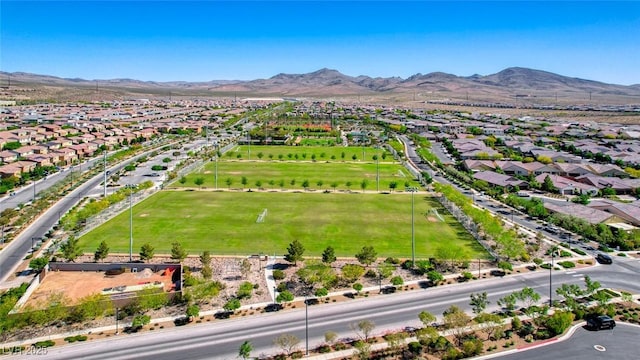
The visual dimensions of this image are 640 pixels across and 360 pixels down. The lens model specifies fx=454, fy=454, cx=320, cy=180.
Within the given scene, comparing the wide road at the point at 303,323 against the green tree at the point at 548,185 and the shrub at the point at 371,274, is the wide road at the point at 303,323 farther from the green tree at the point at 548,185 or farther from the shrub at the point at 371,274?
the green tree at the point at 548,185

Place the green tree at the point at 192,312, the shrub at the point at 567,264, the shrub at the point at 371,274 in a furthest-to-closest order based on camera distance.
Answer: the shrub at the point at 567,264
the shrub at the point at 371,274
the green tree at the point at 192,312

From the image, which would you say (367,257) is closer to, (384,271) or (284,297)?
(384,271)

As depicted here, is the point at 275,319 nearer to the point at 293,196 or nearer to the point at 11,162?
the point at 293,196

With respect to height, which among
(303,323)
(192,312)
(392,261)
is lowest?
(303,323)

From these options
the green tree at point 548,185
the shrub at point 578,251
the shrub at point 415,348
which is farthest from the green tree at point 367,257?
the green tree at point 548,185

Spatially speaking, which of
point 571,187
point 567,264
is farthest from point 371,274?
point 571,187

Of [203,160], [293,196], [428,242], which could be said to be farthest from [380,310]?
[203,160]

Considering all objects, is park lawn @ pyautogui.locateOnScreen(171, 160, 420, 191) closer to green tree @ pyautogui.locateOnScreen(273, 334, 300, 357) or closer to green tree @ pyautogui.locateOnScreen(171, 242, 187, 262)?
green tree @ pyautogui.locateOnScreen(171, 242, 187, 262)
